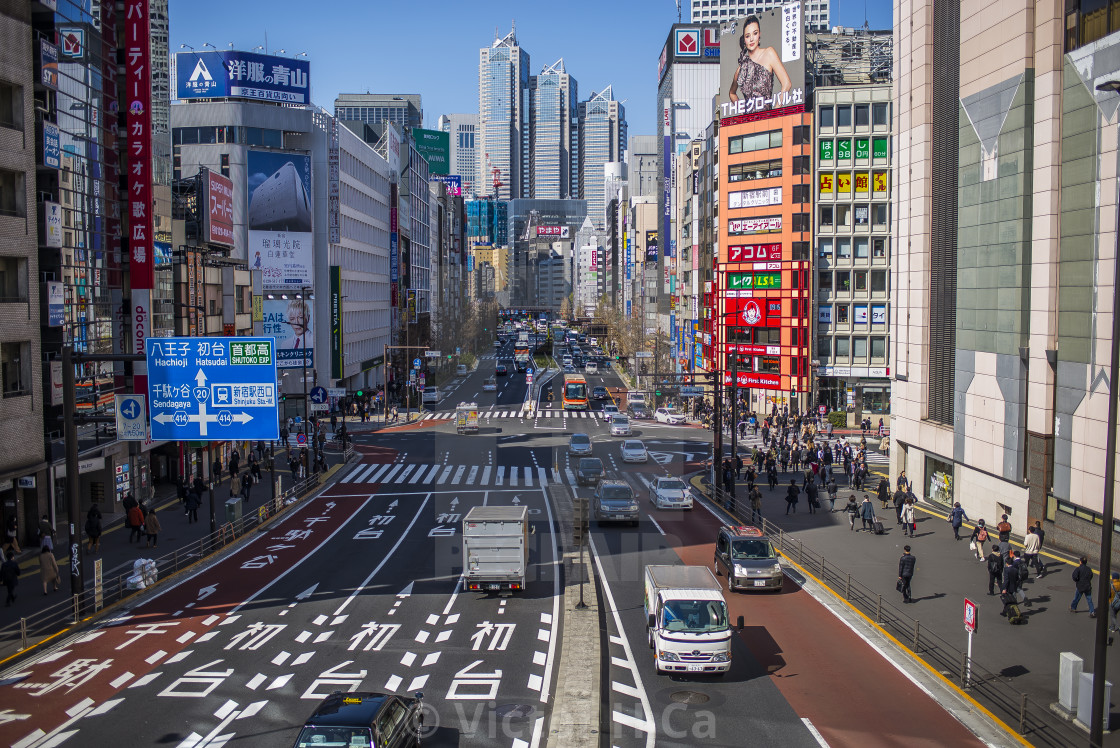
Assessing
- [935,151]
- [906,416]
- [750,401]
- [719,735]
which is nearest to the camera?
[719,735]

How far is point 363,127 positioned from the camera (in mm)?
123625

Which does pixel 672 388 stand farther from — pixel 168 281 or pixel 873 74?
pixel 168 281

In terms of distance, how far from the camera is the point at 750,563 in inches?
1013

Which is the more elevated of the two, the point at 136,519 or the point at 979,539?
the point at 136,519

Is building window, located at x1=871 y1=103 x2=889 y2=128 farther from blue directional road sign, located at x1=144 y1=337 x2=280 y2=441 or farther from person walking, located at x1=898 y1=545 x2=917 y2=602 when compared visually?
blue directional road sign, located at x1=144 y1=337 x2=280 y2=441

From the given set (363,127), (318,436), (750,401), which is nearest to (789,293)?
(750,401)

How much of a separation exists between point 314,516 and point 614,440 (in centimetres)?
2995

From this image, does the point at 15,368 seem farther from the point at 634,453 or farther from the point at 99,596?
the point at 634,453

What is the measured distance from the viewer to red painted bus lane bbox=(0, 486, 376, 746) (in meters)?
17.3

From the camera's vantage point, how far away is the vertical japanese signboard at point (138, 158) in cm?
3966

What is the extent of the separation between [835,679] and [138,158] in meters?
35.8

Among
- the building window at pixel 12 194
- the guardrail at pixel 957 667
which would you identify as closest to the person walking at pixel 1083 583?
the guardrail at pixel 957 667

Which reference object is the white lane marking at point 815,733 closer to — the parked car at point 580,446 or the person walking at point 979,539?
the person walking at point 979,539

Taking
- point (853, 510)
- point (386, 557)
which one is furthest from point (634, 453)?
point (386, 557)
